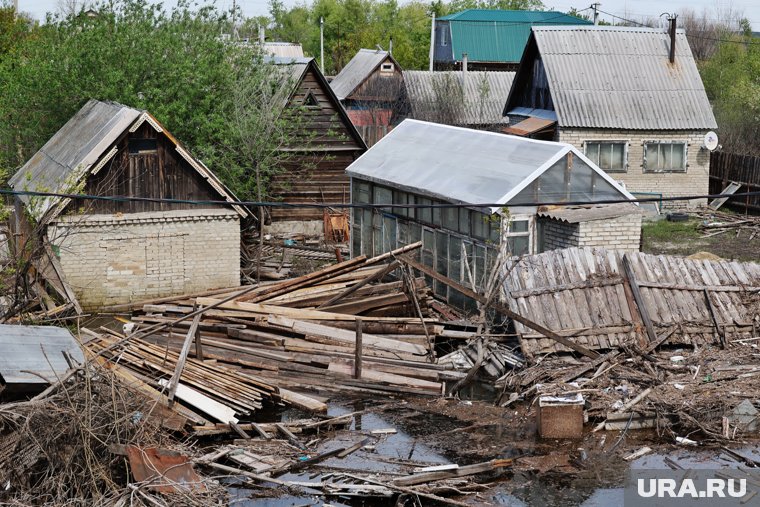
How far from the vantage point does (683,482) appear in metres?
13.0

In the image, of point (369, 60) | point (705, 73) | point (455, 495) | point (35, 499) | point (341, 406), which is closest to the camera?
point (35, 499)

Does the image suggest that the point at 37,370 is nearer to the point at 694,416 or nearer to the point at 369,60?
the point at 694,416

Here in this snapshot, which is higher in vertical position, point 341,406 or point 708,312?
point 708,312

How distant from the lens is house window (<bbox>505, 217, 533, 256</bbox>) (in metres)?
19.8

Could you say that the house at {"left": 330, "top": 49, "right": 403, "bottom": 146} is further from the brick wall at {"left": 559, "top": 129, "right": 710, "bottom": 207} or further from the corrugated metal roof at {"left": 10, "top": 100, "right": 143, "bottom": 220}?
the corrugated metal roof at {"left": 10, "top": 100, "right": 143, "bottom": 220}

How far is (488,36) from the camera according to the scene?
61.2m

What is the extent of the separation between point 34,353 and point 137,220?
10.1 meters

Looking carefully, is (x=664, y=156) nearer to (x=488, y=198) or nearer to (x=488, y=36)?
(x=488, y=198)

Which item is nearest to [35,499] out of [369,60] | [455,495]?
[455,495]

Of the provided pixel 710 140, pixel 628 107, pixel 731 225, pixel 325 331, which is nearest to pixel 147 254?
pixel 325 331

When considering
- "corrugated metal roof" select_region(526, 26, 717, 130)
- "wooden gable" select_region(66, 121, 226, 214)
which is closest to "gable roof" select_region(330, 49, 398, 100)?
"corrugated metal roof" select_region(526, 26, 717, 130)

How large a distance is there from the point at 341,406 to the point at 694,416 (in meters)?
5.40

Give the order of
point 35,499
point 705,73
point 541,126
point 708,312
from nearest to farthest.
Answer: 1. point 35,499
2. point 708,312
3. point 541,126
4. point 705,73

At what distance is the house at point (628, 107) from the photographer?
31.9m
